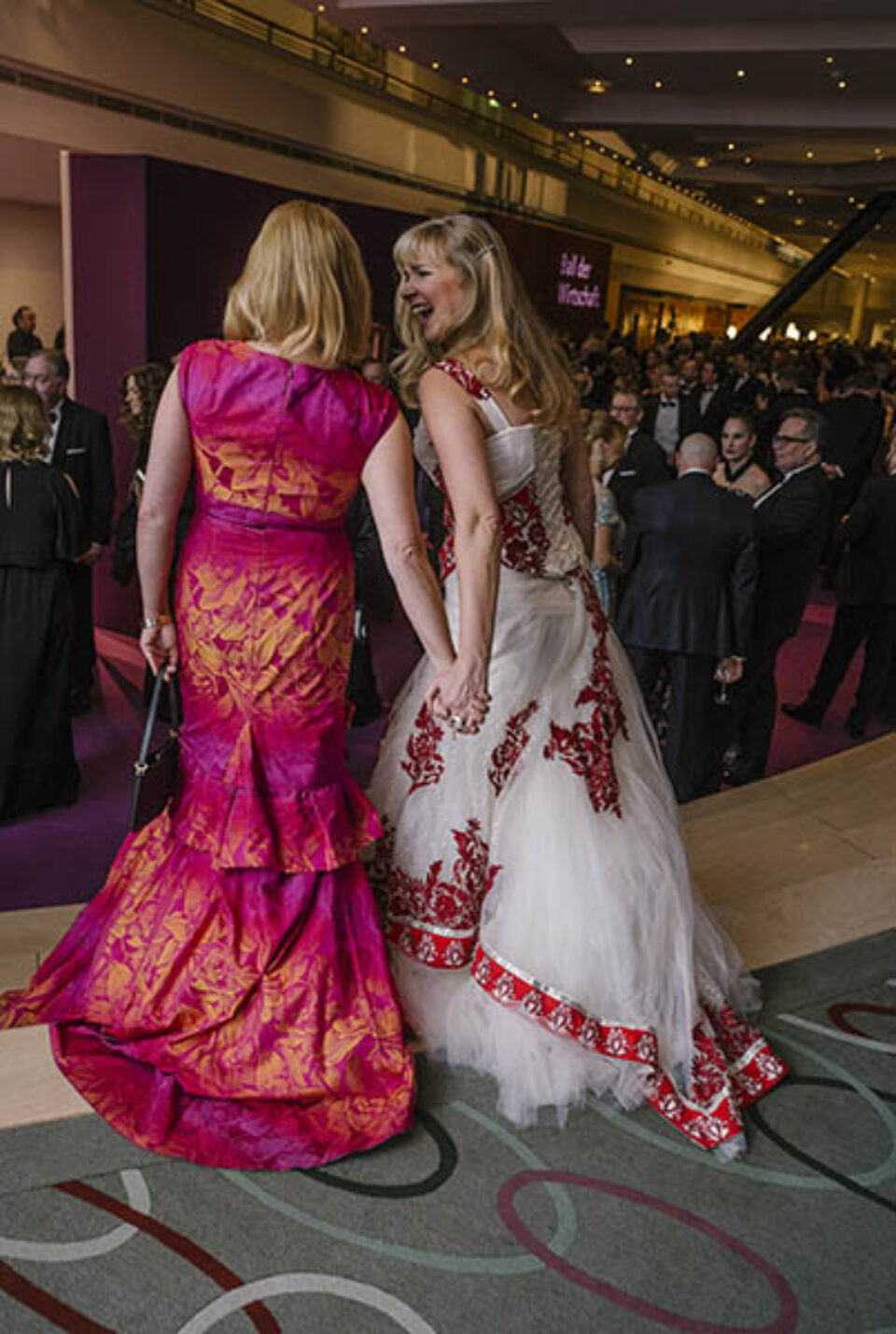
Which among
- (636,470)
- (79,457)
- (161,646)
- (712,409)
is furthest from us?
(712,409)

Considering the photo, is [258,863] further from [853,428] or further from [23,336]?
[23,336]

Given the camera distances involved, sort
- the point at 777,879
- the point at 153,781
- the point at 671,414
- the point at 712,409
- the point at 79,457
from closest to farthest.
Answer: the point at 153,781 → the point at 777,879 → the point at 79,457 → the point at 671,414 → the point at 712,409

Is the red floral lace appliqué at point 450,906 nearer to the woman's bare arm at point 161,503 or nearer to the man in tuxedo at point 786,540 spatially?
the woman's bare arm at point 161,503

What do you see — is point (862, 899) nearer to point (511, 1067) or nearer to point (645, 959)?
point (645, 959)

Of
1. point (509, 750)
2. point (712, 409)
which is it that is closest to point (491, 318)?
point (509, 750)

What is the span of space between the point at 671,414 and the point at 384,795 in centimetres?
714

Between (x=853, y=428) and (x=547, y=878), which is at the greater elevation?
(x=853, y=428)

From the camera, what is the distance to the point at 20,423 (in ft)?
13.5

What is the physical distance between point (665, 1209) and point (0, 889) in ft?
8.76

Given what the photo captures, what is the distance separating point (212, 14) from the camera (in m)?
10.6

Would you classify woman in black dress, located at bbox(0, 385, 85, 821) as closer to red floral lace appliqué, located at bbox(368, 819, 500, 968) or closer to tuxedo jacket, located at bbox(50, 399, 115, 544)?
tuxedo jacket, located at bbox(50, 399, 115, 544)

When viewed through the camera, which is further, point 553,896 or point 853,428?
point 853,428

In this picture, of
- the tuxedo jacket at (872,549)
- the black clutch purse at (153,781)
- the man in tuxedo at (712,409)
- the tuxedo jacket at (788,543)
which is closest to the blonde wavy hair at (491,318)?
the black clutch purse at (153,781)

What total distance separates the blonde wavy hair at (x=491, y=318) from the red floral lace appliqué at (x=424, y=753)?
668 millimetres
